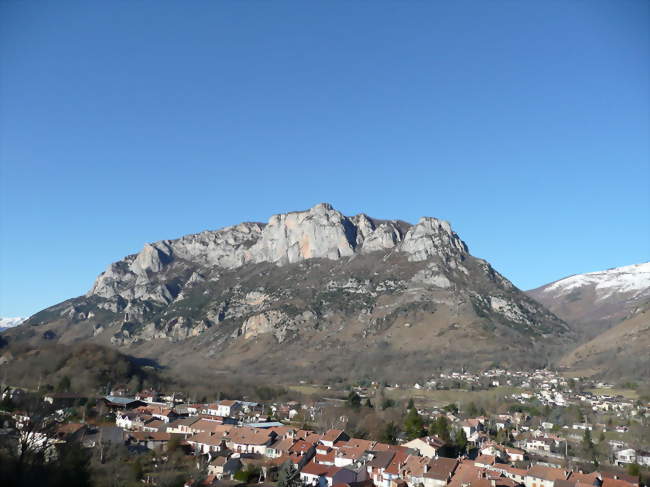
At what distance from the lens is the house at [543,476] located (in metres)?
39.3

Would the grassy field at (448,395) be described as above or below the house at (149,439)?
below

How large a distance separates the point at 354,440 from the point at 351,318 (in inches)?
4350

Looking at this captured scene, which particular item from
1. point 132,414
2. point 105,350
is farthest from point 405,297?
point 132,414

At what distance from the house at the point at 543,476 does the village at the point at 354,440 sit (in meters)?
0.08

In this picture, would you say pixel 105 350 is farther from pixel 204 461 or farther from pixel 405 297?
pixel 405 297

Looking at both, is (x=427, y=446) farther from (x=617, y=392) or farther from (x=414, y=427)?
(x=617, y=392)

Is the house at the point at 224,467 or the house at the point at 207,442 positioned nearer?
the house at the point at 224,467

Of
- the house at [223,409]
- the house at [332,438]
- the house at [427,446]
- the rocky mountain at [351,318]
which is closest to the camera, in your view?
the house at [427,446]

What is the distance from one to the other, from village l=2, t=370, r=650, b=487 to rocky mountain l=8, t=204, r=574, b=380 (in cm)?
4262

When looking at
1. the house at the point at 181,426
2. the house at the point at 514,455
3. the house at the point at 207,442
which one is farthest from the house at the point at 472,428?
the house at the point at 181,426

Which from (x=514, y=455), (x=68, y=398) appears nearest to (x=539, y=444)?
(x=514, y=455)

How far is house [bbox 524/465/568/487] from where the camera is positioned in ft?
129

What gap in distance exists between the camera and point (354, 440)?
48.3 m

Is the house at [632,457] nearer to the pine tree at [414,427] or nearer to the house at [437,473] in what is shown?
the pine tree at [414,427]
